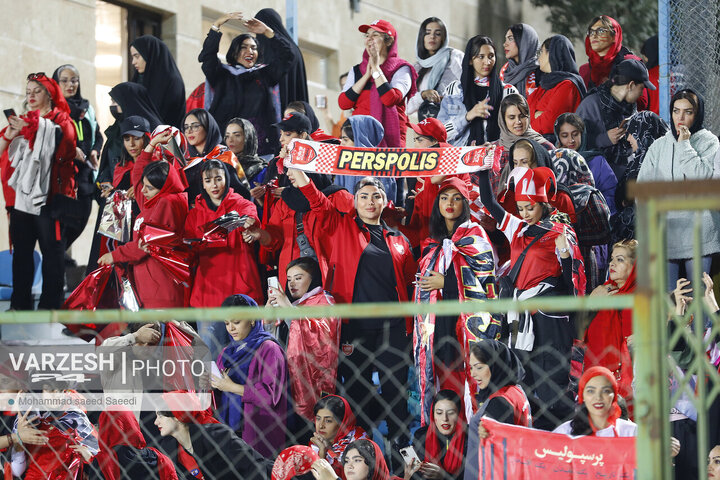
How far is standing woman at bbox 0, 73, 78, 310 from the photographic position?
830 cm

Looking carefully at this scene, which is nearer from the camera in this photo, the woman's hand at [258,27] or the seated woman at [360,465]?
the seated woman at [360,465]

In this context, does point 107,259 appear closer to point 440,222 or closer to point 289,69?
point 440,222

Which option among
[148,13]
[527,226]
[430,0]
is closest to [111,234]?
[527,226]

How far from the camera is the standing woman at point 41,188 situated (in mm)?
8305

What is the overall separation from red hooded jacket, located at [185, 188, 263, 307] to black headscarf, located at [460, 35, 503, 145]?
5.61 ft

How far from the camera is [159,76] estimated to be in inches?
364

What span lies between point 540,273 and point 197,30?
24.1 ft

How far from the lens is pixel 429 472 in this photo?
6.15m

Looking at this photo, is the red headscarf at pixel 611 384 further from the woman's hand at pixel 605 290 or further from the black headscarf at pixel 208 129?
A: the black headscarf at pixel 208 129

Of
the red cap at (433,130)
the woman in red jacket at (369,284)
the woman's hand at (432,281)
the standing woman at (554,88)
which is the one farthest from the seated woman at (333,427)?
the standing woman at (554,88)

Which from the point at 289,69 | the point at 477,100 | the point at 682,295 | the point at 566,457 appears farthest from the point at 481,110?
the point at 566,457

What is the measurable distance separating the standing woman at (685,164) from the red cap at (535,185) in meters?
0.72

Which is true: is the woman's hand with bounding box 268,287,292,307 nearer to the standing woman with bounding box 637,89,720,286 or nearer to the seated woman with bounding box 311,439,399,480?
the seated woman with bounding box 311,439,399,480

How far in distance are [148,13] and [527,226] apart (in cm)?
705
